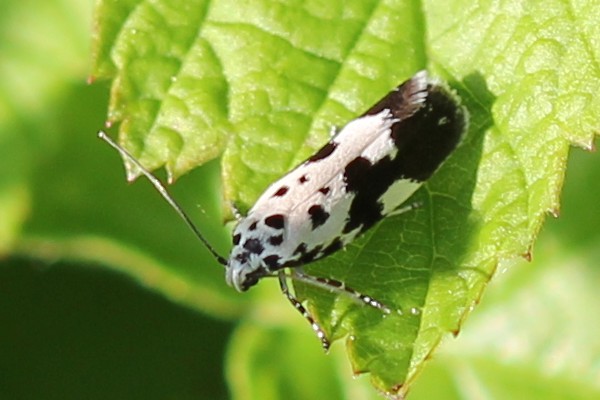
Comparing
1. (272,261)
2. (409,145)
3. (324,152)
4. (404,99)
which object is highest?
(404,99)

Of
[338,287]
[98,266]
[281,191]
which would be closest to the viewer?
[338,287]

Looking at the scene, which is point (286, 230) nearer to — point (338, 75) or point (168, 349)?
point (338, 75)

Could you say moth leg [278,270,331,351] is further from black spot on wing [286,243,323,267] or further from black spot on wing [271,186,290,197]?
black spot on wing [271,186,290,197]

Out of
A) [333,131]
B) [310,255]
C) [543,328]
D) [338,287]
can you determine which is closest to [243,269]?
[310,255]

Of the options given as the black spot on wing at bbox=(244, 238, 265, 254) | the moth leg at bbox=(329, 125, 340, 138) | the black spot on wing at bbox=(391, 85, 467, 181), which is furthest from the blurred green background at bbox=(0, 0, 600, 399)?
the moth leg at bbox=(329, 125, 340, 138)

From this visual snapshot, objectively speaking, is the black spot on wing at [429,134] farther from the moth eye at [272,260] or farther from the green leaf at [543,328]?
the green leaf at [543,328]

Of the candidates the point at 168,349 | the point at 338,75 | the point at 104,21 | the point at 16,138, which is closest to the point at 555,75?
the point at 338,75

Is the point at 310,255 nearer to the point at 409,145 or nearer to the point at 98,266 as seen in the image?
the point at 409,145
